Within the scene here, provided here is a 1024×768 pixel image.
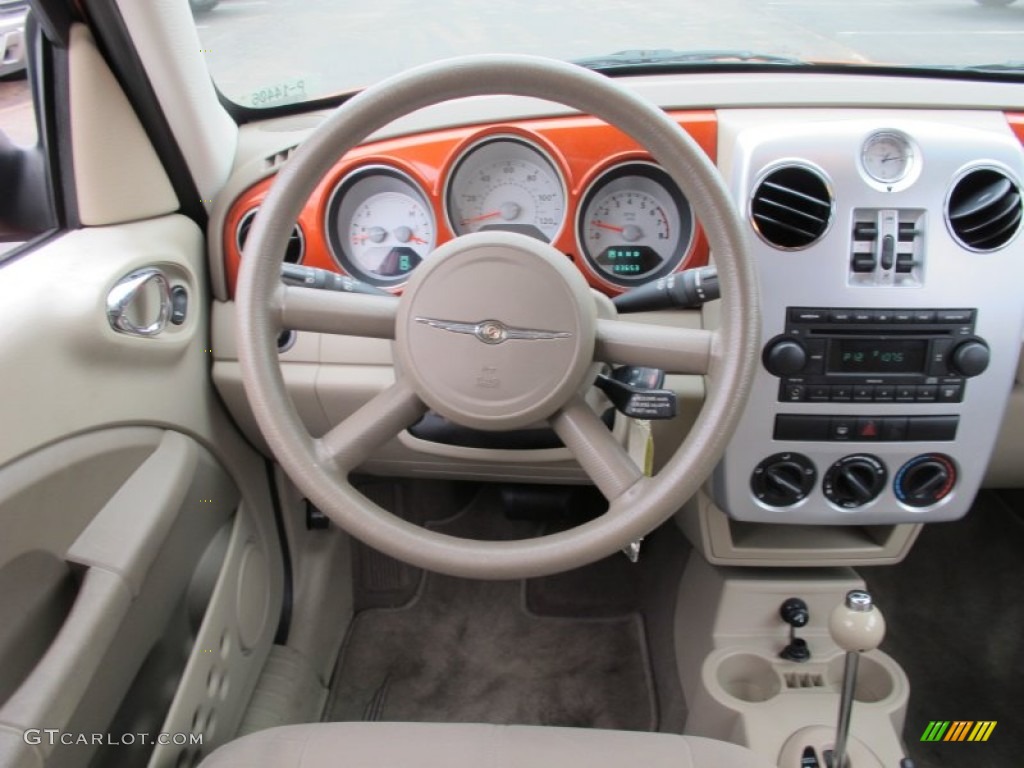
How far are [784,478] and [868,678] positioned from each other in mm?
516

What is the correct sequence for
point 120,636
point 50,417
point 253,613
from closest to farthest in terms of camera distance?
point 50,417 < point 120,636 < point 253,613

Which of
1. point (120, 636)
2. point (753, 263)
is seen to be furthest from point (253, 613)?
point (753, 263)

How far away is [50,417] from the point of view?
1.08m

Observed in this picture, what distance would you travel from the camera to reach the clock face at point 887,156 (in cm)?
123

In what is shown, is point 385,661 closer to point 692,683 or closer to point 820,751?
point 692,683

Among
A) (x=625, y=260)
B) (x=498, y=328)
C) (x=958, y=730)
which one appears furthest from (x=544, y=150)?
(x=958, y=730)

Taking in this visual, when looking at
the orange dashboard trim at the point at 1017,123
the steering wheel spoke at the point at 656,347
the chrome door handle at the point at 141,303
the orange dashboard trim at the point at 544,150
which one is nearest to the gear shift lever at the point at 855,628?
the steering wheel spoke at the point at 656,347

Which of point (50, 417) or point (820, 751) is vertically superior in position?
point (50, 417)

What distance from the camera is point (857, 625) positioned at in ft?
3.80

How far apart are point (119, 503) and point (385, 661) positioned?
960 mm

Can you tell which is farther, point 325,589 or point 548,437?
point 325,589

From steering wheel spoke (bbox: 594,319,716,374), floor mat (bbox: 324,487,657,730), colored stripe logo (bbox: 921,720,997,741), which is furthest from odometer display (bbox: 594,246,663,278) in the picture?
colored stripe logo (bbox: 921,720,997,741)

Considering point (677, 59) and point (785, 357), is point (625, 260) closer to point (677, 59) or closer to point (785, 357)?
point (785, 357)

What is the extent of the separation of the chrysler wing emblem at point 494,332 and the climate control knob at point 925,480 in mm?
743
